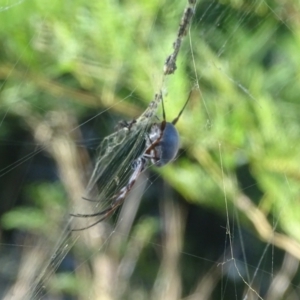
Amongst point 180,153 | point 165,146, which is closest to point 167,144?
point 165,146

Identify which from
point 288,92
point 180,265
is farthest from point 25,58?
point 180,265

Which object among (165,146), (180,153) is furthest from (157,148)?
(180,153)

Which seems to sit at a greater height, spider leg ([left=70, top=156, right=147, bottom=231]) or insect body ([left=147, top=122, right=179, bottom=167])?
insect body ([left=147, top=122, right=179, bottom=167])

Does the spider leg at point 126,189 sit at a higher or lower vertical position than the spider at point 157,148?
lower

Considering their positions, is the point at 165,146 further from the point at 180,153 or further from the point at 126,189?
the point at 180,153

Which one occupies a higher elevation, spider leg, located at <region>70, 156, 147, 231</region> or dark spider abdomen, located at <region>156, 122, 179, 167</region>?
dark spider abdomen, located at <region>156, 122, 179, 167</region>

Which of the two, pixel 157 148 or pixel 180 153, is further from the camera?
pixel 180 153

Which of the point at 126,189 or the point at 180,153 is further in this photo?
the point at 180,153

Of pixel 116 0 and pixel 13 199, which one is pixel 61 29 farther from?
pixel 13 199

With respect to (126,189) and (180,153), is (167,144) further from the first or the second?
(180,153)
